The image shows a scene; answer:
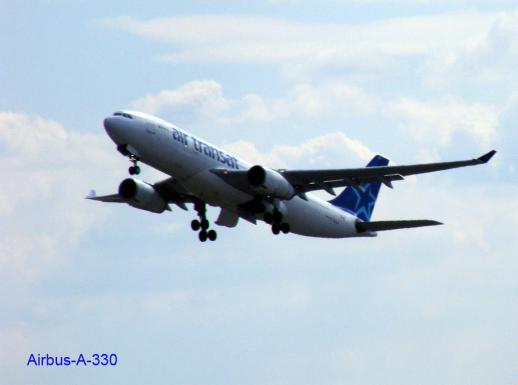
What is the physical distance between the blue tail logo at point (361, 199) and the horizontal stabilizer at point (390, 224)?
1.84 m

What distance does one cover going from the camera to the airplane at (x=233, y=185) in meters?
55.9

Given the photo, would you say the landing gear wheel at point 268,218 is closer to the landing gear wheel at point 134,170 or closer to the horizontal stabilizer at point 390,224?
the horizontal stabilizer at point 390,224

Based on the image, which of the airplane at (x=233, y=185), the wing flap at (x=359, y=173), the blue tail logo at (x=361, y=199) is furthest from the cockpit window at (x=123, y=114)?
the blue tail logo at (x=361, y=199)

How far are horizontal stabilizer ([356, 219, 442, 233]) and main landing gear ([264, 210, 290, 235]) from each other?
21.7ft

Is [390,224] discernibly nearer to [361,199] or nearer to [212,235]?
[361,199]

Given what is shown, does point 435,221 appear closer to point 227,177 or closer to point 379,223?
point 379,223

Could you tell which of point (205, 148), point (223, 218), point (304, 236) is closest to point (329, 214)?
point (304, 236)

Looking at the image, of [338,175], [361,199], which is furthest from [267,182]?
[361,199]

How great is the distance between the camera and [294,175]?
60188 millimetres

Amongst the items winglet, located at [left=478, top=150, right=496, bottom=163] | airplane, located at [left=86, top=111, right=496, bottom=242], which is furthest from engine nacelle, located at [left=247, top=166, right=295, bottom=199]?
winglet, located at [left=478, top=150, right=496, bottom=163]

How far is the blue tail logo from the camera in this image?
68.6m

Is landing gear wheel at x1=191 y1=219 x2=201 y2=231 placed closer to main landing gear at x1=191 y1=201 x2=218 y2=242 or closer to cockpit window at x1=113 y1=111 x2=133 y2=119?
main landing gear at x1=191 y1=201 x2=218 y2=242

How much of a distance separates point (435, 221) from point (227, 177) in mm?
10932

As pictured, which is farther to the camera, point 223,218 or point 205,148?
point 223,218
